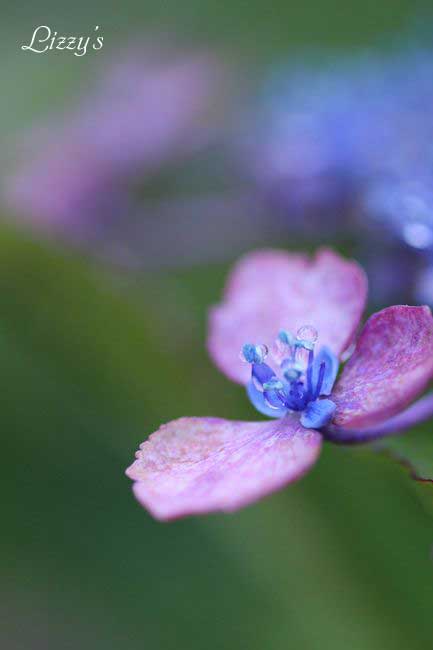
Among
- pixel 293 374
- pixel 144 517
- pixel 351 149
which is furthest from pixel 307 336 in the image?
pixel 144 517

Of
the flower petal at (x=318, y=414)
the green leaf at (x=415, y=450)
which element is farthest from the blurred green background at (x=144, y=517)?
the flower petal at (x=318, y=414)

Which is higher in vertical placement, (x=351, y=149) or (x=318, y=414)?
(x=351, y=149)

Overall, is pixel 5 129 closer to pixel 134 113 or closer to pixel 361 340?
pixel 134 113

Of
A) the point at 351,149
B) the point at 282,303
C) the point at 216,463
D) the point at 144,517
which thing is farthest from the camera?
the point at 144,517

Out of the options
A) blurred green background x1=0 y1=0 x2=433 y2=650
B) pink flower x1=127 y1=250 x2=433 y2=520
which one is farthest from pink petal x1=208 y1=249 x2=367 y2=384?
blurred green background x1=0 y1=0 x2=433 y2=650

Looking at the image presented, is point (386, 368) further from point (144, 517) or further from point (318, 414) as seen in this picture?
point (144, 517)

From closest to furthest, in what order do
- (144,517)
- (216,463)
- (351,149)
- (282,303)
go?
1. (216,463)
2. (282,303)
3. (351,149)
4. (144,517)

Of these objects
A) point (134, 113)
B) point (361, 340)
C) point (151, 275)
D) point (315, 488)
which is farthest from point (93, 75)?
point (361, 340)
